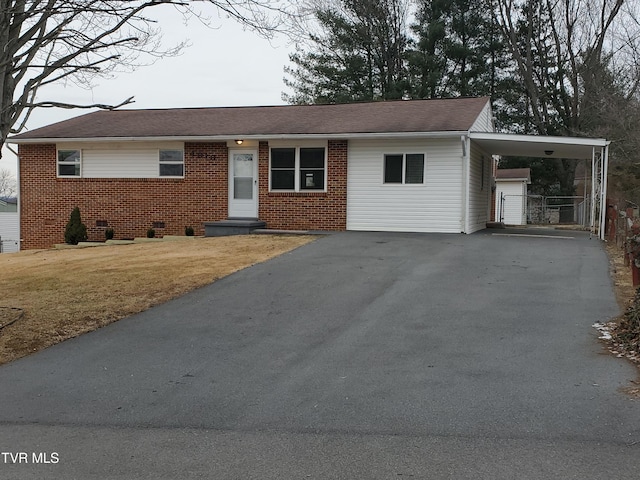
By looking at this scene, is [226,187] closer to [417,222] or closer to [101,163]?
[101,163]

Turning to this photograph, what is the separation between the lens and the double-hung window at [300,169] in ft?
61.2

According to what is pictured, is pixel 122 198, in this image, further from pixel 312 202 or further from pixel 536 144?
pixel 536 144

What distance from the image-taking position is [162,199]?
64.6ft

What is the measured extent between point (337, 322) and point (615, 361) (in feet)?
10.8

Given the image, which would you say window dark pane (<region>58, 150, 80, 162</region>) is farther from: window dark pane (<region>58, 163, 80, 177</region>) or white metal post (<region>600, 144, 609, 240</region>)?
white metal post (<region>600, 144, 609, 240</region>)

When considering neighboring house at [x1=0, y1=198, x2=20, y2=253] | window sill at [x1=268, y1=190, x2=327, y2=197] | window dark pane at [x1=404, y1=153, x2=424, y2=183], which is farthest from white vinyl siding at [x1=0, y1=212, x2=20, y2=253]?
window dark pane at [x1=404, y1=153, x2=424, y2=183]

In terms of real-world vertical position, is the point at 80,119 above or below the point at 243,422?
above

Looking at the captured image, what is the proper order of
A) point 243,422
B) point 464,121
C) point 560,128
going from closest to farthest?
point 243,422, point 464,121, point 560,128

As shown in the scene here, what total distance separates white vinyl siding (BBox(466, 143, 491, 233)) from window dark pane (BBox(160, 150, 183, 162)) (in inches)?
349

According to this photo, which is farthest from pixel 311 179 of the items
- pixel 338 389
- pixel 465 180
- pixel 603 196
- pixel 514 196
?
pixel 514 196

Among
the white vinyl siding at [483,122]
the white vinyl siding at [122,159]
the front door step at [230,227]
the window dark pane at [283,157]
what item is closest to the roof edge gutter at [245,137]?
the white vinyl siding at [122,159]

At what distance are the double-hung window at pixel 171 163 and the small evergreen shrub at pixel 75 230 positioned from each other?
2.91 metres

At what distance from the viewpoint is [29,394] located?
5633mm

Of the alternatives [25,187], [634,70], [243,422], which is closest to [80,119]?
[25,187]
